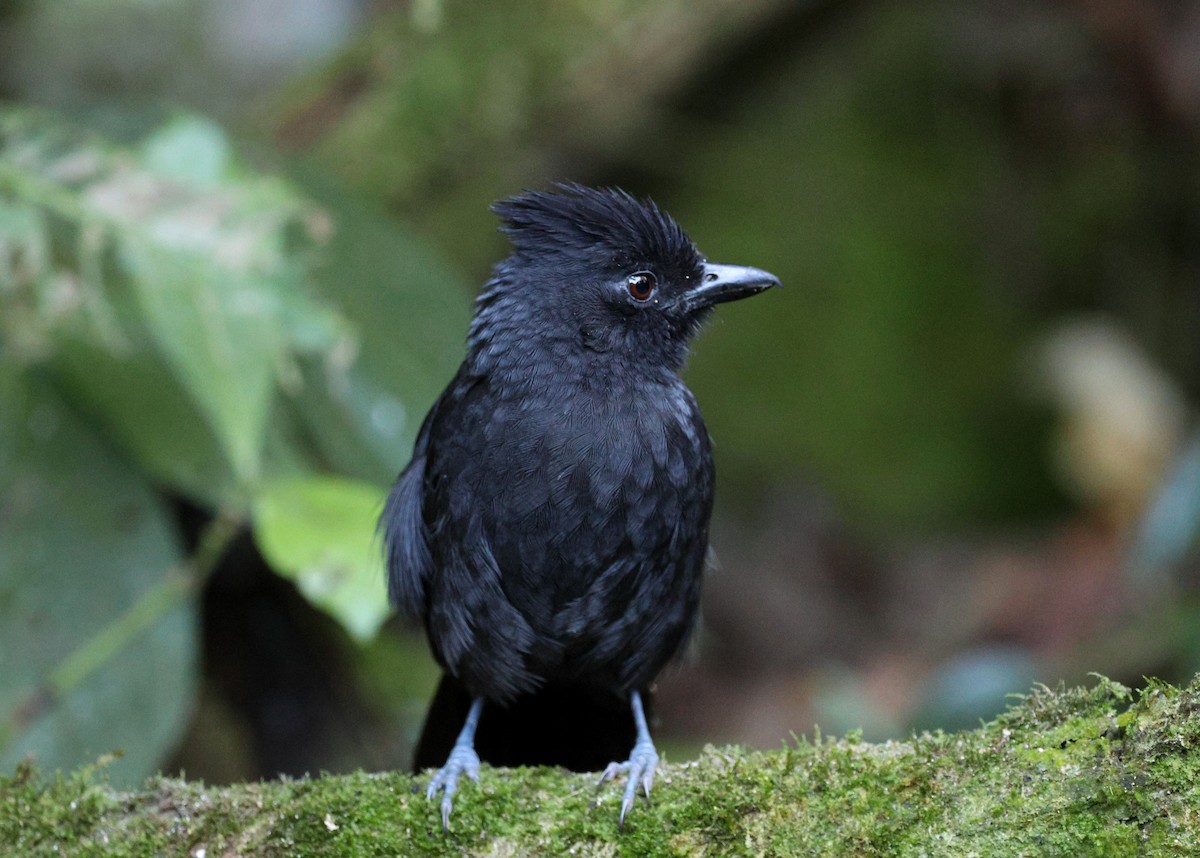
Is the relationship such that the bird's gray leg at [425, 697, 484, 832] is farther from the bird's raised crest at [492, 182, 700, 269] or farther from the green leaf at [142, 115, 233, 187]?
the green leaf at [142, 115, 233, 187]

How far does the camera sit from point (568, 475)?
269 cm

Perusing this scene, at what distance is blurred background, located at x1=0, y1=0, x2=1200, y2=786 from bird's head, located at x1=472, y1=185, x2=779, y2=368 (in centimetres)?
68

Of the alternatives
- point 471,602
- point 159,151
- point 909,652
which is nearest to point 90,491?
point 159,151

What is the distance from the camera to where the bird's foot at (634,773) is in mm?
2195

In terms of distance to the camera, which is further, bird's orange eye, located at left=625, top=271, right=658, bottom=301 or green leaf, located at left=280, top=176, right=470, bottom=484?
green leaf, located at left=280, top=176, right=470, bottom=484

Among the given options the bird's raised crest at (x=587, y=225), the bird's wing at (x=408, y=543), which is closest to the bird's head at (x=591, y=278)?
the bird's raised crest at (x=587, y=225)

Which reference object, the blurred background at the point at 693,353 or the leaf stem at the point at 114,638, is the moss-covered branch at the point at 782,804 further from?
the leaf stem at the point at 114,638

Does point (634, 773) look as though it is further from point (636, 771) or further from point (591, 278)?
point (591, 278)

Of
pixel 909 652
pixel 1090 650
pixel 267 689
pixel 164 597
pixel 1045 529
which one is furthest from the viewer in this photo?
pixel 1045 529

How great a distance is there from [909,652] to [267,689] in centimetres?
368

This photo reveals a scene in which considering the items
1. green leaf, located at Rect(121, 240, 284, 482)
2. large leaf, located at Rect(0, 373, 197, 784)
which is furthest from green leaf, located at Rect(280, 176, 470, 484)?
large leaf, located at Rect(0, 373, 197, 784)

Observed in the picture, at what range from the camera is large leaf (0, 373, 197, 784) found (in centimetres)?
328

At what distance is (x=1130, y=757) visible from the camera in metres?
1.96

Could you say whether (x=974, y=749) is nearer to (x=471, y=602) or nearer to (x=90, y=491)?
(x=471, y=602)
